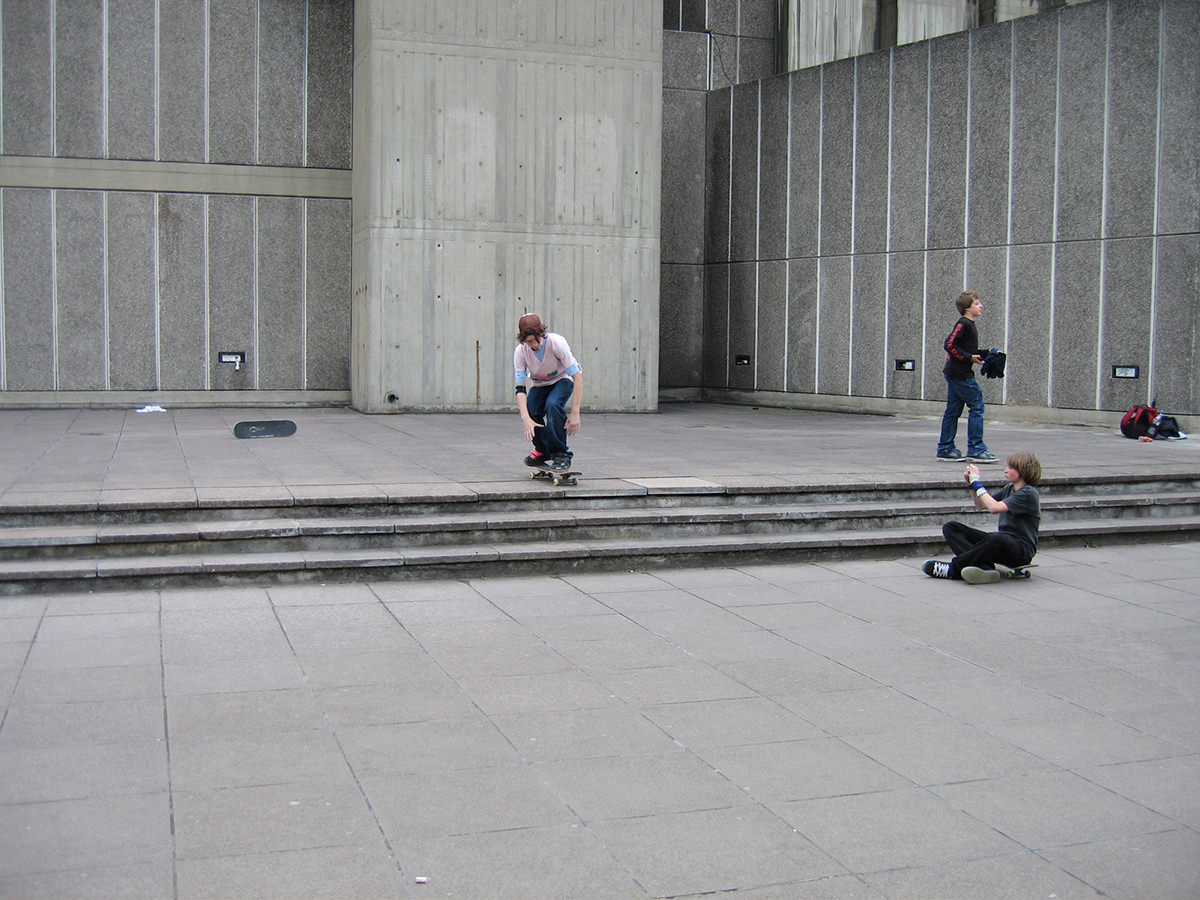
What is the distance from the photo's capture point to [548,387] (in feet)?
34.8

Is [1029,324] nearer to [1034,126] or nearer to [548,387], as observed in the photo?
[1034,126]

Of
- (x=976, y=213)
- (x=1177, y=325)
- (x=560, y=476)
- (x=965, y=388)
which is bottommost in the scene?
(x=560, y=476)

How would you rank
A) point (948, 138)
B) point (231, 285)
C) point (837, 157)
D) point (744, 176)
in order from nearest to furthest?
point (948, 138), point (231, 285), point (837, 157), point (744, 176)

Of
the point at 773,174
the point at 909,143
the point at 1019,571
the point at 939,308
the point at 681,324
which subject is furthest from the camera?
the point at 681,324

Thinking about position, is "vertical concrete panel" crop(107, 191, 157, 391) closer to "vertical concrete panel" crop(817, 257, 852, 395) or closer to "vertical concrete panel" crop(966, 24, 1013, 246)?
"vertical concrete panel" crop(817, 257, 852, 395)

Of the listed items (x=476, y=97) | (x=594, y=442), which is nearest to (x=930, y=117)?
(x=476, y=97)

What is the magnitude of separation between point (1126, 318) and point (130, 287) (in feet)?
46.3

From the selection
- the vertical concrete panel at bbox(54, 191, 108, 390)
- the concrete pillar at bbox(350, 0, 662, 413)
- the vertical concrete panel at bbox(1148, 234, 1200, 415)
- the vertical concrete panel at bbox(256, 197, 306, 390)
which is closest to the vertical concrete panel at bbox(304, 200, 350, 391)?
the vertical concrete panel at bbox(256, 197, 306, 390)

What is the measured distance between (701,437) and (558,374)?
15.7 feet

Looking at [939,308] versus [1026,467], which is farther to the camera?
[939,308]

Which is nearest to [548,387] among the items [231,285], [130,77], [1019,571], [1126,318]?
[1019,571]

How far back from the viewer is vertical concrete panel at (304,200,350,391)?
19.7 metres

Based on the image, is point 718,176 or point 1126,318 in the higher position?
point 718,176

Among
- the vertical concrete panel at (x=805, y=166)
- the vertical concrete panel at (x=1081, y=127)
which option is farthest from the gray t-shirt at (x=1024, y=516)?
the vertical concrete panel at (x=805, y=166)
